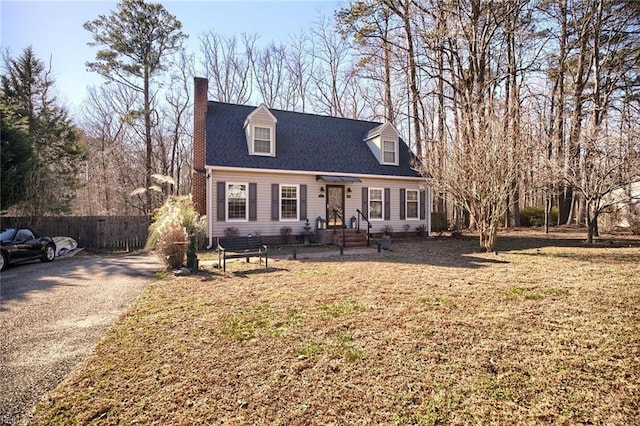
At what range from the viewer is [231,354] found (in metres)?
3.55

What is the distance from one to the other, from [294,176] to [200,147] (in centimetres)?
457

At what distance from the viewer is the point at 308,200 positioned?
46.5 ft

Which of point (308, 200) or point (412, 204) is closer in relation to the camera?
point (308, 200)

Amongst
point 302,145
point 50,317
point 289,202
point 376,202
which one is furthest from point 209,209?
point 376,202

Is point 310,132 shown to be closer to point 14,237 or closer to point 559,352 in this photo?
point 14,237

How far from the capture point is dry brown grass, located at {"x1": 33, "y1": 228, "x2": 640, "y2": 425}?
2.58 m

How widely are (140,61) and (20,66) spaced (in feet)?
20.0

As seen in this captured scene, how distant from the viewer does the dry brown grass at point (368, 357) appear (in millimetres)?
2582

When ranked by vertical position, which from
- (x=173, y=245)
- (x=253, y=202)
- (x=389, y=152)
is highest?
(x=389, y=152)

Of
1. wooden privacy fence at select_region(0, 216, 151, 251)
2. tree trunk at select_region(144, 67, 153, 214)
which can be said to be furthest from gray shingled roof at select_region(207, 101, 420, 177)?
tree trunk at select_region(144, 67, 153, 214)

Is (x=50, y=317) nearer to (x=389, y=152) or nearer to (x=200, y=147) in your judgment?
(x=200, y=147)

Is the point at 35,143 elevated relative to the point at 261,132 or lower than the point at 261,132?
lower

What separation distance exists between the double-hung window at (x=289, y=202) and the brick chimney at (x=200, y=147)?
331cm

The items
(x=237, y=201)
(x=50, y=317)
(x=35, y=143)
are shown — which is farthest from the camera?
(x=35, y=143)
